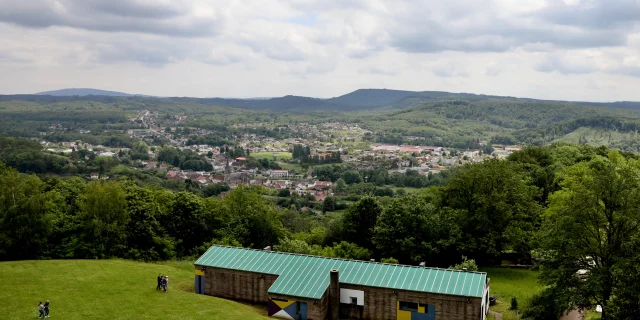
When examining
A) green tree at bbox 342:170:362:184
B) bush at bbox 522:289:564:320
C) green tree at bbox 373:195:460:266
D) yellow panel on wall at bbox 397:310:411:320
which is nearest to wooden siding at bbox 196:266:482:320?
yellow panel on wall at bbox 397:310:411:320

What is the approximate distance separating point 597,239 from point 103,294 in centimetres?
3277

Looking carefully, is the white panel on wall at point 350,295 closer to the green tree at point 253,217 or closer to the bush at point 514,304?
the bush at point 514,304

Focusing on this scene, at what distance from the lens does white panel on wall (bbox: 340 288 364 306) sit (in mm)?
33000

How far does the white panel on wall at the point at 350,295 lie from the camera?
3300 centimetres

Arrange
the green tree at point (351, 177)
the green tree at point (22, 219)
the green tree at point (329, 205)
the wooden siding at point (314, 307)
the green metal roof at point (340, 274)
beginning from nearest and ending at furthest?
the wooden siding at point (314, 307) < the green metal roof at point (340, 274) < the green tree at point (22, 219) < the green tree at point (329, 205) < the green tree at point (351, 177)

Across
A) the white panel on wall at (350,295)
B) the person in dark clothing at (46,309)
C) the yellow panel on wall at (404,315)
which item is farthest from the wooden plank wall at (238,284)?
the person in dark clothing at (46,309)

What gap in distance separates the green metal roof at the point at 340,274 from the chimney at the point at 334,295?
423mm

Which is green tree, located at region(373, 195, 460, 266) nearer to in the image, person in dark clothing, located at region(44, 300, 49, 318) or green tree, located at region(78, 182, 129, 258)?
green tree, located at region(78, 182, 129, 258)

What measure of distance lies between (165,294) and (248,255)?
6.50 m

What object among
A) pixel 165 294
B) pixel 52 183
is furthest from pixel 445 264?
pixel 52 183

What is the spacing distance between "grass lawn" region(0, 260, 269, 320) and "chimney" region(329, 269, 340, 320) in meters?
4.55

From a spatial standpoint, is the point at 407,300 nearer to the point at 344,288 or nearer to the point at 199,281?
the point at 344,288

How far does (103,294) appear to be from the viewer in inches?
1347

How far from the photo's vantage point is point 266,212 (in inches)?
2254
